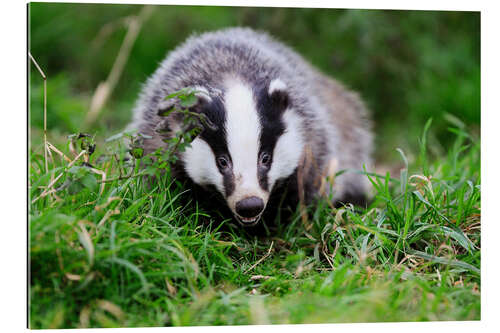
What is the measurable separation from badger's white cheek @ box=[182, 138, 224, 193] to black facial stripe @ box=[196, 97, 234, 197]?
33mm

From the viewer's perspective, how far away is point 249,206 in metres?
2.96

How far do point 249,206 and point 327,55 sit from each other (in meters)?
2.60

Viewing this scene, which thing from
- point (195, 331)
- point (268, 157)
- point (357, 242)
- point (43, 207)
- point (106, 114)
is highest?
point (106, 114)

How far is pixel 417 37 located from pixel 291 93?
193 cm

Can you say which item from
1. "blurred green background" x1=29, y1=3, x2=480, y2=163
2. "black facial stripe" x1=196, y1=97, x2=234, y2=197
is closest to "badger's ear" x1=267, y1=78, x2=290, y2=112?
"black facial stripe" x1=196, y1=97, x2=234, y2=197

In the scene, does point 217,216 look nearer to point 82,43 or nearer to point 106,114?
point 106,114

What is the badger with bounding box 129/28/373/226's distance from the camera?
308cm

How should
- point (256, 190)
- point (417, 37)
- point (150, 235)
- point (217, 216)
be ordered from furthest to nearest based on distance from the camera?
point (417, 37) < point (217, 216) < point (256, 190) < point (150, 235)

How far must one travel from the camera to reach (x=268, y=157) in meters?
3.19

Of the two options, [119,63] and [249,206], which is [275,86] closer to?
[249,206]

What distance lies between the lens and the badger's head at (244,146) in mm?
3039

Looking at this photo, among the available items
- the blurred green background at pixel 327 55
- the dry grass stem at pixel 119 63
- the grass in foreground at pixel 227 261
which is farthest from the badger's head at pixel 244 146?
the dry grass stem at pixel 119 63

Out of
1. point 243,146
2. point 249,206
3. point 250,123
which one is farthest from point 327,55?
point 249,206
